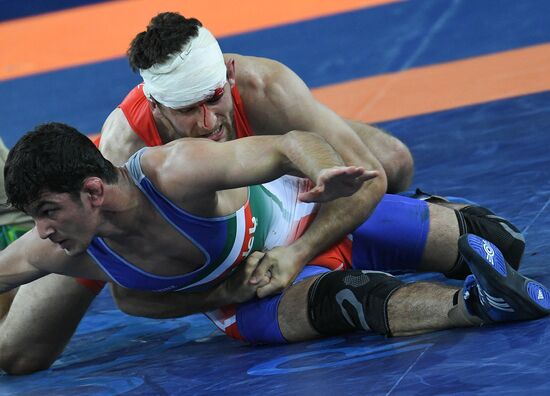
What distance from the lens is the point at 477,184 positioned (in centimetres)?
584

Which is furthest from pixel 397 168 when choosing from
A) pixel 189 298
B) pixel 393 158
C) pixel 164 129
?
pixel 189 298

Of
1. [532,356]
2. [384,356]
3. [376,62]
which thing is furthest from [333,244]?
[376,62]

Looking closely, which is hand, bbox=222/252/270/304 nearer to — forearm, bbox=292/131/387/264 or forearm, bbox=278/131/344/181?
forearm, bbox=292/131/387/264

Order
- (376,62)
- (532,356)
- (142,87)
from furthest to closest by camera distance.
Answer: (376,62), (142,87), (532,356)

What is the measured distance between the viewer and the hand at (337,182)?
3.46 metres

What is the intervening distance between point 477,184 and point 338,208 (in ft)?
4.60

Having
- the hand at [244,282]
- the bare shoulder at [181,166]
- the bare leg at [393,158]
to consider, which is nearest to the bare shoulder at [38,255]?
the bare shoulder at [181,166]

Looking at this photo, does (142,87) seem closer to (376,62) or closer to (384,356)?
(384,356)

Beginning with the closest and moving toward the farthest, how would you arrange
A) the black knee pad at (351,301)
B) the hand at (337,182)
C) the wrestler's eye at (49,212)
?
the hand at (337,182)
the wrestler's eye at (49,212)
the black knee pad at (351,301)

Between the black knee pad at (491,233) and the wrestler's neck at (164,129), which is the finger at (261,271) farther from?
the black knee pad at (491,233)

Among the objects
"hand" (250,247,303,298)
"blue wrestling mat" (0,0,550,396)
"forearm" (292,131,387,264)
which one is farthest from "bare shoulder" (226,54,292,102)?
"blue wrestling mat" (0,0,550,396)

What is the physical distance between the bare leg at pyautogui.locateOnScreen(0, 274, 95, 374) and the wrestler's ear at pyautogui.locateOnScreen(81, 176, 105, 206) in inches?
33.1

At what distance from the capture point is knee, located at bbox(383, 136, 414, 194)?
5.46 meters

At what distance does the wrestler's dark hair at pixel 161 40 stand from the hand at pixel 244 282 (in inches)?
31.7
